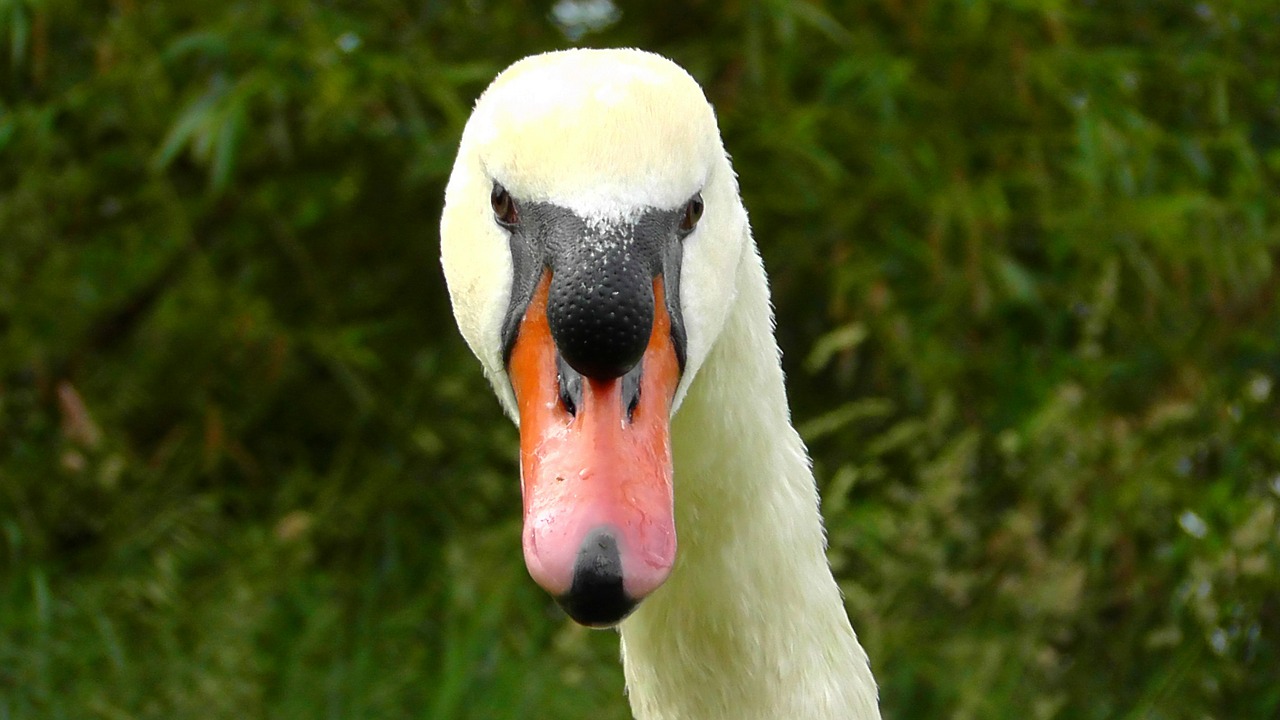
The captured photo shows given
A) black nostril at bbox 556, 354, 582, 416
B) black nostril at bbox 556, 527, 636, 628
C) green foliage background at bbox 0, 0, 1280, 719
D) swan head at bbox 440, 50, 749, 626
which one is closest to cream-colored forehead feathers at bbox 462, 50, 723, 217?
swan head at bbox 440, 50, 749, 626

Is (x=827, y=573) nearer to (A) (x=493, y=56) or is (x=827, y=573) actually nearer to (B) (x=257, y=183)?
(A) (x=493, y=56)

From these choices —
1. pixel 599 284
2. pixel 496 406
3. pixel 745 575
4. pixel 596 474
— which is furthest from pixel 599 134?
pixel 496 406

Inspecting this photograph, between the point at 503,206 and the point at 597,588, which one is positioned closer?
the point at 597,588

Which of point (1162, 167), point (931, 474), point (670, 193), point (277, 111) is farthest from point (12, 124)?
point (1162, 167)

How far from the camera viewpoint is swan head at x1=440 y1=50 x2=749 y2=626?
0.98 meters

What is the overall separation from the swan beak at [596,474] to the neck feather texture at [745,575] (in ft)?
0.55

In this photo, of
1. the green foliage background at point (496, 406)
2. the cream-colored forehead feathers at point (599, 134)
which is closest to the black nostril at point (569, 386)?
the cream-colored forehead feathers at point (599, 134)

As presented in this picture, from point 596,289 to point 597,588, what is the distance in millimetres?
198

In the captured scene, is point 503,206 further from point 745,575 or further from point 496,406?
point 496,406

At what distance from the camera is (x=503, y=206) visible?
110cm

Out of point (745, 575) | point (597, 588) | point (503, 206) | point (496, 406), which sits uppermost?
point (503, 206)

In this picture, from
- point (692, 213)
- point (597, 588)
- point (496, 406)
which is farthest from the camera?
point (496, 406)

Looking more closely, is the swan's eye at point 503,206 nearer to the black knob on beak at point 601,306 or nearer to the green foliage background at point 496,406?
the black knob on beak at point 601,306

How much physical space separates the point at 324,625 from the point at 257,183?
0.81m
